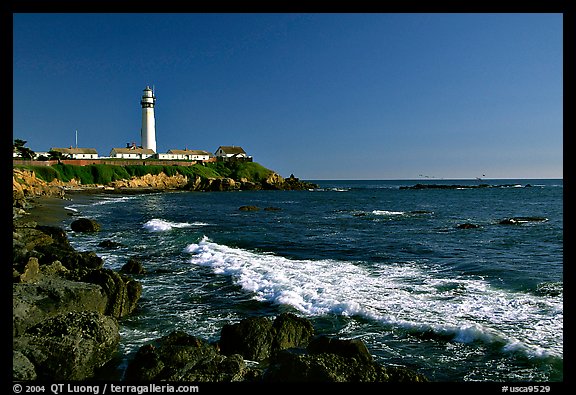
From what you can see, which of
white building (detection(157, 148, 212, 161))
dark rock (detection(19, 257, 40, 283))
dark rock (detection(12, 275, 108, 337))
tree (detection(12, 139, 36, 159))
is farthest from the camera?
white building (detection(157, 148, 212, 161))

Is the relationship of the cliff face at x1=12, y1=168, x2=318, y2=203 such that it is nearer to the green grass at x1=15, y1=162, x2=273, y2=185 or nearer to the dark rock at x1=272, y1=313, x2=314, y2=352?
the green grass at x1=15, y1=162, x2=273, y2=185

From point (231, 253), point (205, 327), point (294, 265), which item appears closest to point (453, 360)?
point (205, 327)

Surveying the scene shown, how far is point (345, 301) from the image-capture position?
12.5m

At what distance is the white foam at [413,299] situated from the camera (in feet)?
32.5

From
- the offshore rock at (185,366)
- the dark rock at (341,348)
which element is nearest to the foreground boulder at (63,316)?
the offshore rock at (185,366)

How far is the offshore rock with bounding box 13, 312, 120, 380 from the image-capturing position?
725 centimetres

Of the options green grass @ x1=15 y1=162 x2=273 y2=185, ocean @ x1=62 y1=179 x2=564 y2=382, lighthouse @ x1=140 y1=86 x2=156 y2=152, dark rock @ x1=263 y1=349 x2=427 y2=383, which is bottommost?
ocean @ x1=62 y1=179 x2=564 y2=382

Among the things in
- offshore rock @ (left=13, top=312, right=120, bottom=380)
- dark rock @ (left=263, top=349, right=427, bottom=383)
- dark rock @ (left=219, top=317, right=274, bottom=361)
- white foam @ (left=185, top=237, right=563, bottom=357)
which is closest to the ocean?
white foam @ (left=185, top=237, right=563, bottom=357)

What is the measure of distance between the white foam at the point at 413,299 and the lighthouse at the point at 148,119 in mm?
116376

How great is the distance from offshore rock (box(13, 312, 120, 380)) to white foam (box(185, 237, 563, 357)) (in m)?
5.78
